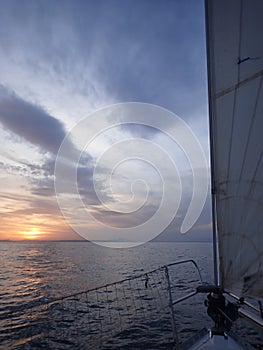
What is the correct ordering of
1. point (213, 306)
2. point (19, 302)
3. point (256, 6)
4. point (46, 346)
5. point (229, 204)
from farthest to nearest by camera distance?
point (19, 302)
point (46, 346)
point (213, 306)
point (229, 204)
point (256, 6)

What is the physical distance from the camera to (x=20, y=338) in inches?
500

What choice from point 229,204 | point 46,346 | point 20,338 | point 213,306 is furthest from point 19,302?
point 229,204

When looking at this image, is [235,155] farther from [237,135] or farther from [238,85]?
[238,85]

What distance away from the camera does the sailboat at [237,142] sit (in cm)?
388

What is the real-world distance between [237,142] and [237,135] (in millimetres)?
114

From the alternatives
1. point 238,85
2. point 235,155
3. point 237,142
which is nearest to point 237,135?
point 237,142

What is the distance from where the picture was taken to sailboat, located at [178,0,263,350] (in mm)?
3875

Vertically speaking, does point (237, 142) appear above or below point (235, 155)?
above

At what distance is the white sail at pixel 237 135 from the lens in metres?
3.87

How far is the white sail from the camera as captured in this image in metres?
3.87

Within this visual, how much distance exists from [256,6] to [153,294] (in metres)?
23.3

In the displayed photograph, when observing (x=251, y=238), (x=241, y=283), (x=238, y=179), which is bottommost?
(x=241, y=283)

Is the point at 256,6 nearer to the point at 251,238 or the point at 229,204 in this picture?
the point at 229,204

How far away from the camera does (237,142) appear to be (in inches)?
167
